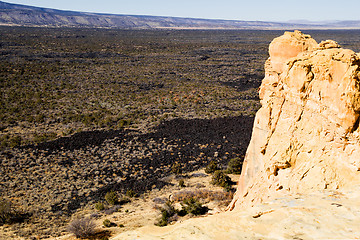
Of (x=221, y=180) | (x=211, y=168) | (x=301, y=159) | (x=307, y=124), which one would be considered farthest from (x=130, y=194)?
(x=307, y=124)

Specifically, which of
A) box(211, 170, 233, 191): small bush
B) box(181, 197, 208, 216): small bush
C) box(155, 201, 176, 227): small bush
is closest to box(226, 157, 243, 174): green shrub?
box(211, 170, 233, 191): small bush

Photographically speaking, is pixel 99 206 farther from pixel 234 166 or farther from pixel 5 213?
pixel 234 166

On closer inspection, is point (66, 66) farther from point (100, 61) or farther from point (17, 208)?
point (17, 208)

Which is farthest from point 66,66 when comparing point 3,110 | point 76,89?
point 3,110

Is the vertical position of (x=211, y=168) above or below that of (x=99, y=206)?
above

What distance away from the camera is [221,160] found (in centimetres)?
2395

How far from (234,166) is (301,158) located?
40.5ft

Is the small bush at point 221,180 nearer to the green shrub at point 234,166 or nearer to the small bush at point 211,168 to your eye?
the small bush at point 211,168

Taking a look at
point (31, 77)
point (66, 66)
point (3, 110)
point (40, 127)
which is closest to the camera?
point (40, 127)

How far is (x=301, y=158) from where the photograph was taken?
32.7 ft

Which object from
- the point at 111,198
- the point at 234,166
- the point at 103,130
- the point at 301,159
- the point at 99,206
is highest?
the point at 301,159

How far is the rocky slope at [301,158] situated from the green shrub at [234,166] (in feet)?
28.2

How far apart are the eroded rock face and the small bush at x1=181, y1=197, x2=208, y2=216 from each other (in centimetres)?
351

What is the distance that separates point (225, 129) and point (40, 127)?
65.6ft
